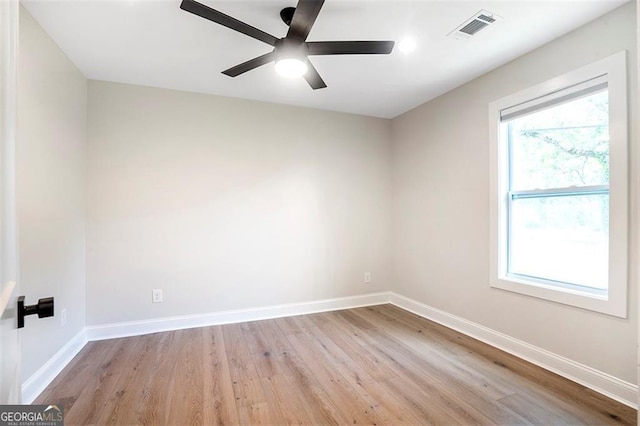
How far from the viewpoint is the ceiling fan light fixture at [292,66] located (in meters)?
1.83

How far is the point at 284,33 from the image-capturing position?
2.12 m

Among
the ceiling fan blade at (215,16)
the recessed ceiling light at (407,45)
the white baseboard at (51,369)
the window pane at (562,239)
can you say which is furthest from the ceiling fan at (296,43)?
the white baseboard at (51,369)

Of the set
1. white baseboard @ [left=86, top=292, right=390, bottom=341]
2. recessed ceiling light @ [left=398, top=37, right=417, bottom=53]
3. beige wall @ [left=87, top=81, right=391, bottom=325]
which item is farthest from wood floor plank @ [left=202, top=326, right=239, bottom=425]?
recessed ceiling light @ [left=398, top=37, right=417, bottom=53]

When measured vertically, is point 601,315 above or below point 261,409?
above

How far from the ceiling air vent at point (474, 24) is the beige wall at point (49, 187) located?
9.38ft

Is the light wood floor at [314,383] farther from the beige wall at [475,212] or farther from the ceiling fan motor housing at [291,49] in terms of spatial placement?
the ceiling fan motor housing at [291,49]

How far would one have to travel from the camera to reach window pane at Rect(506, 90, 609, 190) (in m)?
Answer: 2.01

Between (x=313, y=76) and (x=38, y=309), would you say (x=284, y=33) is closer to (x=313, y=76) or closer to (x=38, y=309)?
(x=313, y=76)

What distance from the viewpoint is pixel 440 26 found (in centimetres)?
202

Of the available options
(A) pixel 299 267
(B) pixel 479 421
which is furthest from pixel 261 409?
(A) pixel 299 267

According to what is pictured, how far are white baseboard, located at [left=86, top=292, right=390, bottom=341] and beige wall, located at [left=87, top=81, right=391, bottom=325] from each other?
0.26 ft

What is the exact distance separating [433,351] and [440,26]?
101 inches

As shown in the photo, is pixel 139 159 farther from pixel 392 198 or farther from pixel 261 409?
pixel 392 198

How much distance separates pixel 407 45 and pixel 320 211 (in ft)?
6.58
